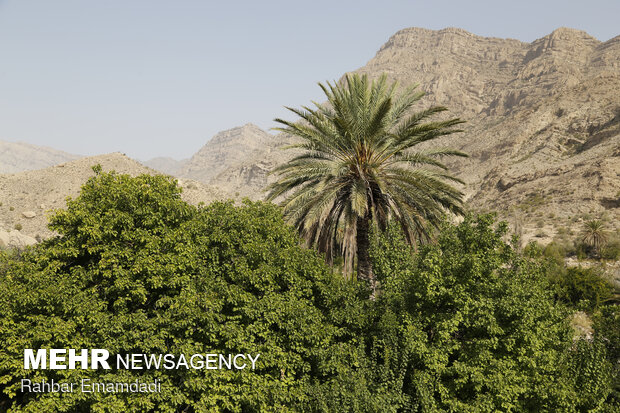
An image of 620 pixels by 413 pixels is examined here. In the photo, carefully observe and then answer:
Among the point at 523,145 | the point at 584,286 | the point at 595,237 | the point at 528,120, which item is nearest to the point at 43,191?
the point at 584,286

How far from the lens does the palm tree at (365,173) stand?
34.9 feet

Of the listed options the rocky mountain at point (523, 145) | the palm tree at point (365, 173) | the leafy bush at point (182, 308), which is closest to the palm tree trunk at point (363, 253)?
the palm tree at point (365, 173)

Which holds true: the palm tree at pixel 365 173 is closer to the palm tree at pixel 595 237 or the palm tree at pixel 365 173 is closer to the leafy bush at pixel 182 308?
the leafy bush at pixel 182 308

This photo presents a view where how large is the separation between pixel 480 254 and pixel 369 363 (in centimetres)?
330

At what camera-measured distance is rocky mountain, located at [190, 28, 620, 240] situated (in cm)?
4141

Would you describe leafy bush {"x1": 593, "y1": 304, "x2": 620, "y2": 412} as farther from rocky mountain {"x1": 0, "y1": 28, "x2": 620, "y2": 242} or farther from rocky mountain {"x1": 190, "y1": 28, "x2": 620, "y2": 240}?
rocky mountain {"x1": 190, "y1": 28, "x2": 620, "y2": 240}

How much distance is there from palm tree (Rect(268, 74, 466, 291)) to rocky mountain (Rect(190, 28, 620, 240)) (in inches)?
874

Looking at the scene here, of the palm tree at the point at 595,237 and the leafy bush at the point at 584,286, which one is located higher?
the palm tree at the point at 595,237

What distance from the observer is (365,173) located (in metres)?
10.9

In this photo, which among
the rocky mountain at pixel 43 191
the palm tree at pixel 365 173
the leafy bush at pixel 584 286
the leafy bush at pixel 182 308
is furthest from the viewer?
the rocky mountain at pixel 43 191

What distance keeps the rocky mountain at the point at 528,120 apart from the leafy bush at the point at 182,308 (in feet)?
84.2

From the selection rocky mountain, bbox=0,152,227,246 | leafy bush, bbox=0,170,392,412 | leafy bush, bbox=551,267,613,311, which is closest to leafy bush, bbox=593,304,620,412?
leafy bush, bbox=0,170,392,412

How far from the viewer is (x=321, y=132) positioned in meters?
11.4

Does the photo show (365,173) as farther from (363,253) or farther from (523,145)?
(523,145)
